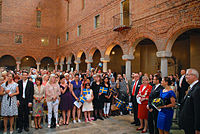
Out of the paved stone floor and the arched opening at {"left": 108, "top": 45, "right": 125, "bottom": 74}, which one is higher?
the arched opening at {"left": 108, "top": 45, "right": 125, "bottom": 74}

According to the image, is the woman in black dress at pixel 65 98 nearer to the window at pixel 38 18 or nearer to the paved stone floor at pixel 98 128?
the paved stone floor at pixel 98 128

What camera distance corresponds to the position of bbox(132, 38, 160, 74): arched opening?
601 inches

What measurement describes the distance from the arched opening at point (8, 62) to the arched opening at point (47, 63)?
14.3ft

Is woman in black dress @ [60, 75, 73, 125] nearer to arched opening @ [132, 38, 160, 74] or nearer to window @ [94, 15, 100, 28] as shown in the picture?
window @ [94, 15, 100, 28]

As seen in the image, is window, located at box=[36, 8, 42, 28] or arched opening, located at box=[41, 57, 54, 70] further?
arched opening, located at box=[41, 57, 54, 70]

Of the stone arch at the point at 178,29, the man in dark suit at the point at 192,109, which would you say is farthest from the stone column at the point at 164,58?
the man in dark suit at the point at 192,109

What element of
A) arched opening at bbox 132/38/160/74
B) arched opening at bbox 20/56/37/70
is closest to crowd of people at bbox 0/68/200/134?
arched opening at bbox 132/38/160/74

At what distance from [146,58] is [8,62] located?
20512 mm

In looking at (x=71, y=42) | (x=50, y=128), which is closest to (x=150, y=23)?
(x=50, y=128)

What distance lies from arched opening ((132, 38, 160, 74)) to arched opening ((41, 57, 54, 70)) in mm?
15685

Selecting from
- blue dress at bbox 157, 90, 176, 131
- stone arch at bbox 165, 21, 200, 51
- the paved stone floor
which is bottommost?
the paved stone floor

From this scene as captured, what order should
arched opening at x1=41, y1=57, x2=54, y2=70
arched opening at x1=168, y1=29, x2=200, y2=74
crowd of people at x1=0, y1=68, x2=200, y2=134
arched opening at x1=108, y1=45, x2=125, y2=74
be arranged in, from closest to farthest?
crowd of people at x1=0, y1=68, x2=200, y2=134
arched opening at x1=168, y1=29, x2=200, y2=74
arched opening at x1=108, y1=45, x2=125, y2=74
arched opening at x1=41, y1=57, x2=54, y2=70

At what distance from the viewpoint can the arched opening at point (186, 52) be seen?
1163cm

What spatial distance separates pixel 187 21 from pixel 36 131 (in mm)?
8218
